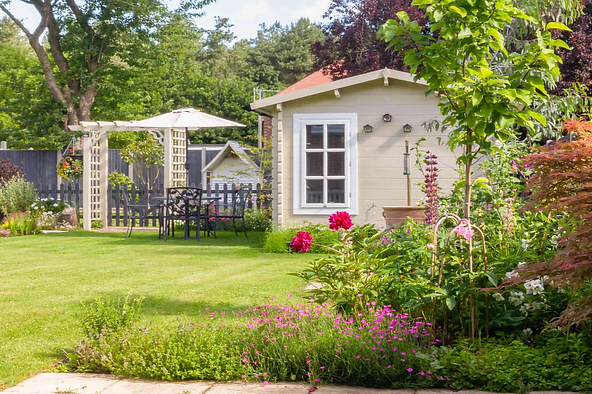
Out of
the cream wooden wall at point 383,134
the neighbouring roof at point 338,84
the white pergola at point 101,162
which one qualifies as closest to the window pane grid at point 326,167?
the cream wooden wall at point 383,134

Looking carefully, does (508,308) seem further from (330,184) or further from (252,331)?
(330,184)

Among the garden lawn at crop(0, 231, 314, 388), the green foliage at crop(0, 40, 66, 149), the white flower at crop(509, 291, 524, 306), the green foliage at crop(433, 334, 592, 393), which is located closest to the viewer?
the green foliage at crop(433, 334, 592, 393)

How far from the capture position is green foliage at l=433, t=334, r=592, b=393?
3449mm

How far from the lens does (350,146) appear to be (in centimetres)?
1098

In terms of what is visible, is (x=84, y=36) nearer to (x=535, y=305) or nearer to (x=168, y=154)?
(x=168, y=154)

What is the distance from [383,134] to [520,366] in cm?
764

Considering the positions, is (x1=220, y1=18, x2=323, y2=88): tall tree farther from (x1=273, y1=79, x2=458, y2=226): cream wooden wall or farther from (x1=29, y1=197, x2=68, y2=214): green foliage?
(x1=273, y1=79, x2=458, y2=226): cream wooden wall

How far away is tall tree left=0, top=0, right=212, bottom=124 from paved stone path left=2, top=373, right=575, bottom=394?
18.5 m

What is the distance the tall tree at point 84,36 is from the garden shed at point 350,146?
1166 centimetres

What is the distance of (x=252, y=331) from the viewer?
4035 millimetres

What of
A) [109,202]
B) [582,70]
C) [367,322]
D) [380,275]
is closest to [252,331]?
[367,322]

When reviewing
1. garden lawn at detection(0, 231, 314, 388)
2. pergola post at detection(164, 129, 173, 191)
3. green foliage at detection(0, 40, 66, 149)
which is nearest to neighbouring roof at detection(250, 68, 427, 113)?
garden lawn at detection(0, 231, 314, 388)

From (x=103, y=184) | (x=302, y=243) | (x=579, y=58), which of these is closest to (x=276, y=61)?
(x=579, y=58)

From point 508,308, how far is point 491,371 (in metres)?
0.85
